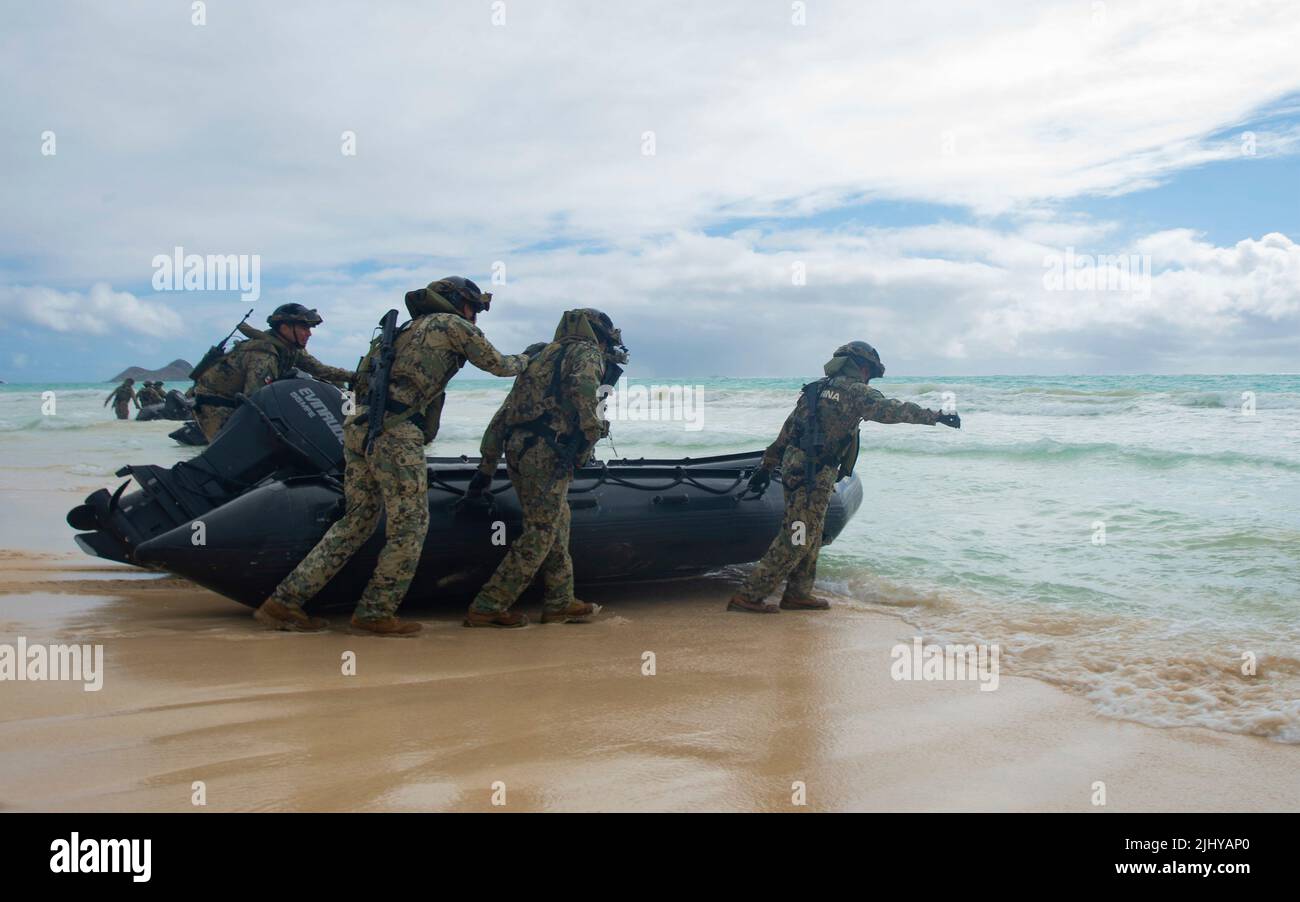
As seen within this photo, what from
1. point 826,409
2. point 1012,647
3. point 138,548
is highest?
point 826,409

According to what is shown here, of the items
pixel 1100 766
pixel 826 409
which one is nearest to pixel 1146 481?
pixel 826 409

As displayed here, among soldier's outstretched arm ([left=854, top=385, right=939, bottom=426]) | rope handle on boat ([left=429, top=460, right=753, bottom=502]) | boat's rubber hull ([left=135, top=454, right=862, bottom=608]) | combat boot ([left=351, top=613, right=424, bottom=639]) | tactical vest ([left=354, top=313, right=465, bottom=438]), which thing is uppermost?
tactical vest ([left=354, top=313, right=465, bottom=438])

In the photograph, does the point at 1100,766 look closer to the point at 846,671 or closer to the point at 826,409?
the point at 846,671

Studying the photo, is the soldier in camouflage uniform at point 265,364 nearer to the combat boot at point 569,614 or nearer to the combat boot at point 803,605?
the combat boot at point 569,614

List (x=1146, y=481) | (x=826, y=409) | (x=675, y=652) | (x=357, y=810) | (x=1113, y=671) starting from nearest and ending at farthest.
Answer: (x=357, y=810), (x=1113, y=671), (x=675, y=652), (x=826, y=409), (x=1146, y=481)

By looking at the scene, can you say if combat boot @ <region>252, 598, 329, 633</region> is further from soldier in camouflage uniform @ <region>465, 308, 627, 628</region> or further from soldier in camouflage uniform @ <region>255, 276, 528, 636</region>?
soldier in camouflage uniform @ <region>465, 308, 627, 628</region>

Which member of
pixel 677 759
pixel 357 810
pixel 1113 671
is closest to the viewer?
pixel 357 810

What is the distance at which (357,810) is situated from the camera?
2.51 metres

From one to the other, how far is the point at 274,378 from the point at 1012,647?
4.10 meters

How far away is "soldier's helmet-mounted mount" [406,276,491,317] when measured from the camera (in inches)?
180

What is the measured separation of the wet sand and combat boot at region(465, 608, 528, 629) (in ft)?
0.38

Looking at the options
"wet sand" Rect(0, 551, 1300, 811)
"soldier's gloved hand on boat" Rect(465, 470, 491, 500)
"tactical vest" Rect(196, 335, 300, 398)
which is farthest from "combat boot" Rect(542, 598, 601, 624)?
"tactical vest" Rect(196, 335, 300, 398)

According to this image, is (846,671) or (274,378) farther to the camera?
(274,378)

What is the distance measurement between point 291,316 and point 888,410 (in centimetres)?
333
